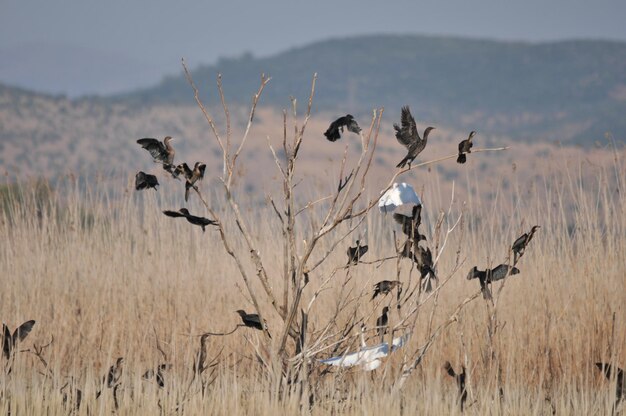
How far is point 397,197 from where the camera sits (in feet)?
13.9

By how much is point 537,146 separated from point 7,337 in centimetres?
6002

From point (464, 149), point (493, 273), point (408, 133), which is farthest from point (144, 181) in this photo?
point (493, 273)

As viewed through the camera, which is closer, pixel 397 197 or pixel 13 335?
pixel 397 197

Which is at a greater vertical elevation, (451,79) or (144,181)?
(451,79)

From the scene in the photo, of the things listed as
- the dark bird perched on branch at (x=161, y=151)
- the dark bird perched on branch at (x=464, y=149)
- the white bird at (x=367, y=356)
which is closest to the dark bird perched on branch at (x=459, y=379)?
the white bird at (x=367, y=356)

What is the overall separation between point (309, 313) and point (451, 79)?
5143 inches

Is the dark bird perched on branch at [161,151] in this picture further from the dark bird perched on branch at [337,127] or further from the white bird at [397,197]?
the white bird at [397,197]

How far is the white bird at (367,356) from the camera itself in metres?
4.32

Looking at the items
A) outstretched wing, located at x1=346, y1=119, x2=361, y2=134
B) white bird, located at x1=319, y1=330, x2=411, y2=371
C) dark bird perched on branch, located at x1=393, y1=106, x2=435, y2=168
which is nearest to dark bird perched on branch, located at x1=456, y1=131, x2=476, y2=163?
dark bird perched on branch, located at x1=393, y1=106, x2=435, y2=168

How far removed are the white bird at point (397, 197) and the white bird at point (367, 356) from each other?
0.60 meters

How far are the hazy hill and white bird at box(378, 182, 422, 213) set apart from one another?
329 ft

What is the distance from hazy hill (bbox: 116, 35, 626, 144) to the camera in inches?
4555

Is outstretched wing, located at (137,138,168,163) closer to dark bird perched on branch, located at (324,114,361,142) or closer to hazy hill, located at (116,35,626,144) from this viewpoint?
dark bird perched on branch, located at (324,114,361,142)

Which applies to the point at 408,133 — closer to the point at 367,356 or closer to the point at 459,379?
the point at 367,356
